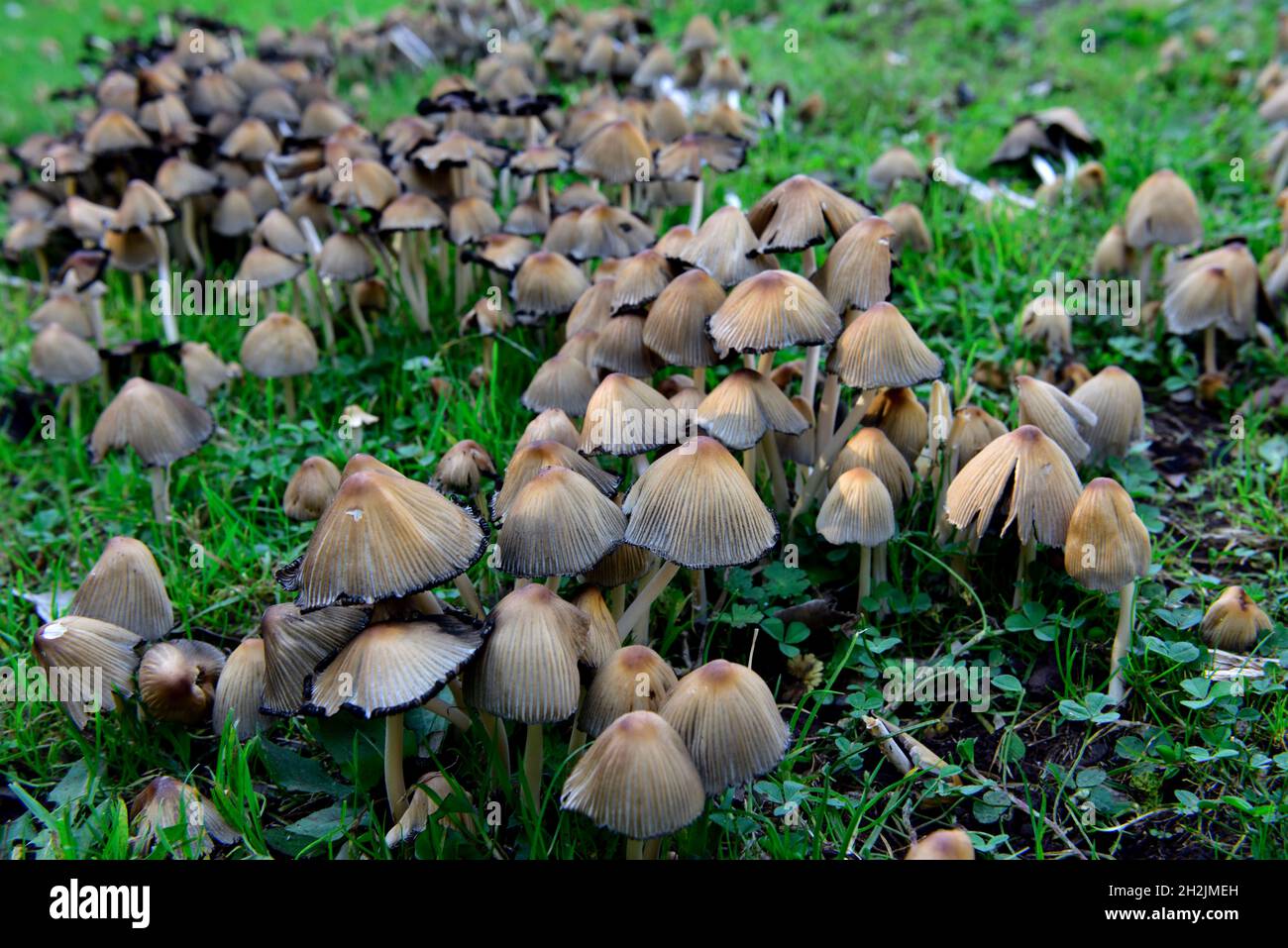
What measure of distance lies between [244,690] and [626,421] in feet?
2.89

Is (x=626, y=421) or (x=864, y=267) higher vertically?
(x=864, y=267)

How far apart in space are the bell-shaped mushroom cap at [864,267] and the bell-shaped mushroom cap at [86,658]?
163 centimetres

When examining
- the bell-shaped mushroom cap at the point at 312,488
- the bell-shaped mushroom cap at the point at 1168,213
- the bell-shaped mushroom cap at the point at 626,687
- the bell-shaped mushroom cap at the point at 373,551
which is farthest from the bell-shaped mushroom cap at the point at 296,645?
the bell-shaped mushroom cap at the point at 1168,213

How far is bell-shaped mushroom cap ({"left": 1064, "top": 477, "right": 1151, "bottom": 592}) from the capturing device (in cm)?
196

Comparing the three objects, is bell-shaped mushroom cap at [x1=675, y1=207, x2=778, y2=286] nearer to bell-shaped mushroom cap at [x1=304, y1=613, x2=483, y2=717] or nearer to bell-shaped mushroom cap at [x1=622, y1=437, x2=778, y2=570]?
bell-shaped mushroom cap at [x1=622, y1=437, x2=778, y2=570]

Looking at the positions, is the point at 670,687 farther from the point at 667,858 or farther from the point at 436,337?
the point at 436,337

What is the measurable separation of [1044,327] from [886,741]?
164cm

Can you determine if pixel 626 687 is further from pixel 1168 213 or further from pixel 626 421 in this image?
pixel 1168 213

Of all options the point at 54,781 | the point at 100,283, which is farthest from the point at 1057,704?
the point at 100,283

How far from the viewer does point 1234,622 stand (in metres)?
2.15

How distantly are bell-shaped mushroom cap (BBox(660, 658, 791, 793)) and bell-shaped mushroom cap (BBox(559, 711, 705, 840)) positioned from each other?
0.07m

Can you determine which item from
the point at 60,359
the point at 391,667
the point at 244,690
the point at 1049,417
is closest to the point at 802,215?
the point at 1049,417

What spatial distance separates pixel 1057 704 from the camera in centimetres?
216

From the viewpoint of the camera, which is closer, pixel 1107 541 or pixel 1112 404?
pixel 1107 541
